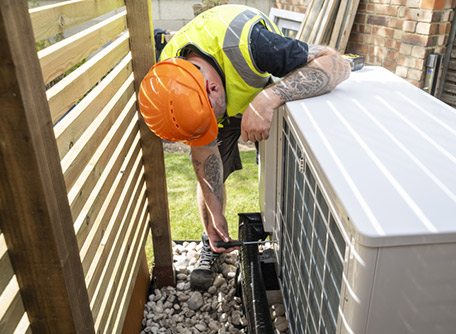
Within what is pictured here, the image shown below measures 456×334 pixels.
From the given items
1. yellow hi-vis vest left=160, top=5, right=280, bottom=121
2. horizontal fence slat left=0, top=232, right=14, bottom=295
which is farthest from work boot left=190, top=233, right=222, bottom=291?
horizontal fence slat left=0, top=232, right=14, bottom=295

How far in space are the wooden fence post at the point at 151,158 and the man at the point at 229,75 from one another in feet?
0.56

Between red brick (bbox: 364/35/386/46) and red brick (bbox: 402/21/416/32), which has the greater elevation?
red brick (bbox: 402/21/416/32)

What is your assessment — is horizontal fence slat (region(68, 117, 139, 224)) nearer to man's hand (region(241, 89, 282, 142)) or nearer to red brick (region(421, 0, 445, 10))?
man's hand (region(241, 89, 282, 142))

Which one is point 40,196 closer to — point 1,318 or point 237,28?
point 1,318

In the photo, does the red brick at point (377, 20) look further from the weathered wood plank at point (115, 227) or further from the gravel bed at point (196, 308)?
the weathered wood plank at point (115, 227)

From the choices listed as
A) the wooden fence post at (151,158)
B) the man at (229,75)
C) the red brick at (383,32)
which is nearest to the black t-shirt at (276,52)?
the man at (229,75)

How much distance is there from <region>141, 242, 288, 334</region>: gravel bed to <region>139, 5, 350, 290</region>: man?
1151 mm

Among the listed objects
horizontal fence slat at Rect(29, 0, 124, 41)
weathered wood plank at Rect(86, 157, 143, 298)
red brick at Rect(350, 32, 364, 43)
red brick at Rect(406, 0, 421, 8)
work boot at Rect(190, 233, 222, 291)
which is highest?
horizontal fence slat at Rect(29, 0, 124, 41)

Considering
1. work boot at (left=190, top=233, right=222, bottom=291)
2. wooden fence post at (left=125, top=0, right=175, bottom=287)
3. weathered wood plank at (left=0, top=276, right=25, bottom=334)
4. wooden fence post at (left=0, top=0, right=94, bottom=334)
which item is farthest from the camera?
work boot at (left=190, top=233, right=222, bottom=291)

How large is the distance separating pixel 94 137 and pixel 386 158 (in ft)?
3.57

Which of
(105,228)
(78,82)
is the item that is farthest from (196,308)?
(78,82)

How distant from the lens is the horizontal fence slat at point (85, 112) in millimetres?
1350

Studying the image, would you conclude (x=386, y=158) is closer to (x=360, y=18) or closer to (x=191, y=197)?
(x=191, y=197)

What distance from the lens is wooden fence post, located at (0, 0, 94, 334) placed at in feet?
2.94
